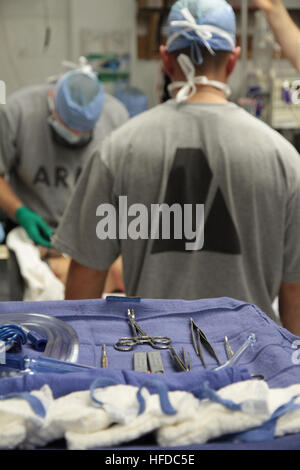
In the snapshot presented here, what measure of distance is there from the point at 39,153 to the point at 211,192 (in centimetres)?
101

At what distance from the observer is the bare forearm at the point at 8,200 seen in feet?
6.46

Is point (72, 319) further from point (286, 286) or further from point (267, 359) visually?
point (286, 286)

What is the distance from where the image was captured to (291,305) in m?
1.27

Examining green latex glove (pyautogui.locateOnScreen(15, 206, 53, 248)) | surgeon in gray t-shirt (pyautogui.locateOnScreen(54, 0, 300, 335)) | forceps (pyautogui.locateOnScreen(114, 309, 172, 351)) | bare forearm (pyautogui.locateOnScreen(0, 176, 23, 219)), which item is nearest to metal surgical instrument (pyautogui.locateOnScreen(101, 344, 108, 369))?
forceps (pyautogui.locateOnScreen(114, 309, 172, 351))

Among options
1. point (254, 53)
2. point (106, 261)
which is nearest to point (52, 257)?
point (106, 261)

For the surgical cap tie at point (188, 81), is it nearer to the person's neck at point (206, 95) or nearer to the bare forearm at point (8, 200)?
the person's neck at point (206, 95)

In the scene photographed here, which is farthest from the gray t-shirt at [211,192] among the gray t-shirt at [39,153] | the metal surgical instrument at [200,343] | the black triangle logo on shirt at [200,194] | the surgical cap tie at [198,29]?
the gray t-shirt at [39,153]

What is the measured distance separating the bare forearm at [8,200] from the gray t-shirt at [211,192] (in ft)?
2.59

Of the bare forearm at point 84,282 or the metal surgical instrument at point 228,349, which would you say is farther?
the bare forearm at point 84,282

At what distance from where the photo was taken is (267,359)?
0.60m

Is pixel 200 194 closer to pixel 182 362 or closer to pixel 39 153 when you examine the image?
pixel 182 362

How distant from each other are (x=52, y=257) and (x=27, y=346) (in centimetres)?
125

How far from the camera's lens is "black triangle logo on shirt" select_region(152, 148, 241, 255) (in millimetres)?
1166

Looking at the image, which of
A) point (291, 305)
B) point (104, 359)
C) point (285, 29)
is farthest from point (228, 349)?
point (285, 29)
